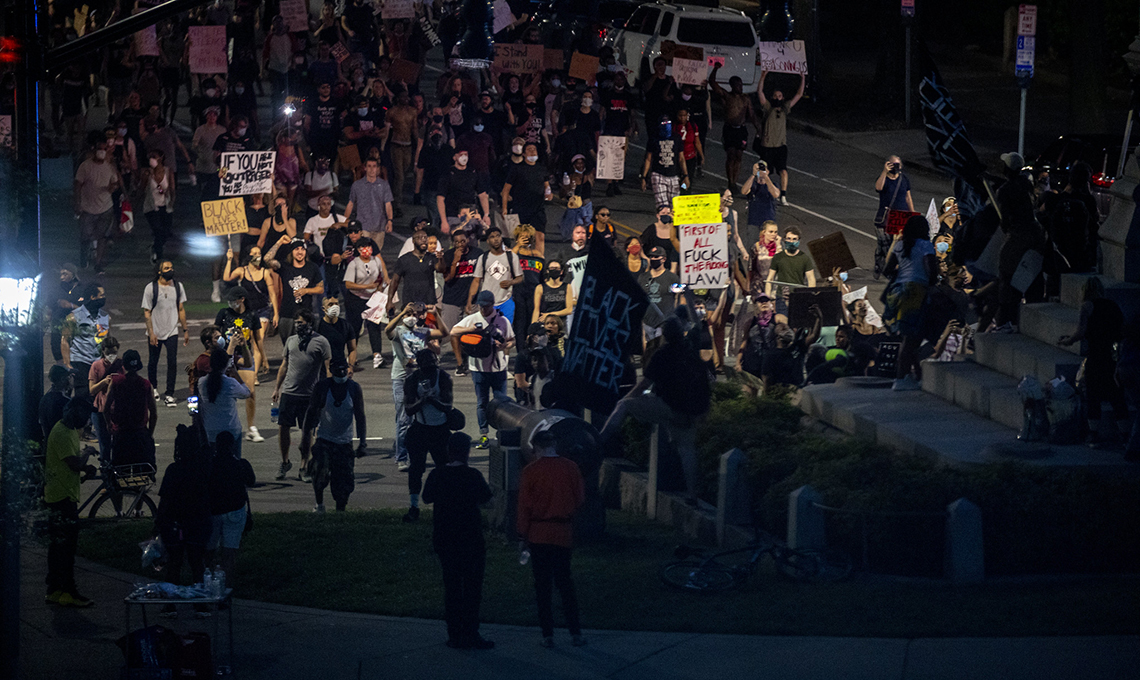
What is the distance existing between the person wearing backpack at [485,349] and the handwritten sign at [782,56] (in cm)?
1184

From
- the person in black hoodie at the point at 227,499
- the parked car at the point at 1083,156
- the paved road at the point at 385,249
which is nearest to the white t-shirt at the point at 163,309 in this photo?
the paved road at the point at 385,249

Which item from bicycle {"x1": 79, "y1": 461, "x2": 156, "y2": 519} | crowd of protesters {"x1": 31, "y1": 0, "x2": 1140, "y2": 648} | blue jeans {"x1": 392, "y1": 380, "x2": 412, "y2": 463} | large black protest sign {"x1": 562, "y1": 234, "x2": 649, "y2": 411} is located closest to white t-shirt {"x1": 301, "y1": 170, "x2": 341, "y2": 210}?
crowd of protesters {"x1": 31, "y1": 0, "x2": 1140, "y2": 648}

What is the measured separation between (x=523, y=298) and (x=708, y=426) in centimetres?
609

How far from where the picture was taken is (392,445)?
58.6 feet

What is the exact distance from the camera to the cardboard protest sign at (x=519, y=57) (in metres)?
29.5

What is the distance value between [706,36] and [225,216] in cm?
1453

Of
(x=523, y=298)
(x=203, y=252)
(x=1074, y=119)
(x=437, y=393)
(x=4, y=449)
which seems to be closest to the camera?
(x=4, y=449)

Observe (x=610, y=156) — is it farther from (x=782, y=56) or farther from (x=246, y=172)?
(x=246, y=172)

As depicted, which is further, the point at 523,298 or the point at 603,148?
the point at 603,148

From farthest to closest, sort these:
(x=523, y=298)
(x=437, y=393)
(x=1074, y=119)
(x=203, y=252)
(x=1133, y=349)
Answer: (x=1074, y=119) < (x=203, y=252) < (x=523, y=298) < (x=437, y=393) < (x=1133, y=349)

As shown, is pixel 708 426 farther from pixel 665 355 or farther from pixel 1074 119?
pixel 1074 119

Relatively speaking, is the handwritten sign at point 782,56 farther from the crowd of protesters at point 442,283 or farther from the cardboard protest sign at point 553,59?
the cardboard protest sign at point 553,59

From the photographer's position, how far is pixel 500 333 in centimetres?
1748

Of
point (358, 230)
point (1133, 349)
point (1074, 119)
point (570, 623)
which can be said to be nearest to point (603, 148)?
point (358, 230)
